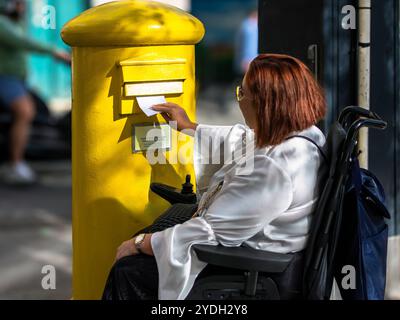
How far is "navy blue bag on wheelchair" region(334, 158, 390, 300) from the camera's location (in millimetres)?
2893

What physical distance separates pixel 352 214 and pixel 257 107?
47cm

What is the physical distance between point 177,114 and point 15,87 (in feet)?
17.8

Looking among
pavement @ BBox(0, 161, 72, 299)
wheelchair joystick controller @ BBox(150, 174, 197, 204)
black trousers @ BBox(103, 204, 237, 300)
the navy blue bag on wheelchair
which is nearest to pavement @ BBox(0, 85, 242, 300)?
pavement @ BBox(0, 161, 72, 299)

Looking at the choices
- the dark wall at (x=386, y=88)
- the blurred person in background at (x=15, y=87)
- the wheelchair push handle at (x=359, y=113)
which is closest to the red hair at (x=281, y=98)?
the wheelchair push handle at (x=359, y=113)

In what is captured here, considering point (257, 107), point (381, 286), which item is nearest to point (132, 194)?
point (257, 107)

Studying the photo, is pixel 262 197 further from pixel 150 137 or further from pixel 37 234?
pixel 37 234

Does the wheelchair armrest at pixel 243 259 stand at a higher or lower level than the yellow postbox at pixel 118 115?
lower

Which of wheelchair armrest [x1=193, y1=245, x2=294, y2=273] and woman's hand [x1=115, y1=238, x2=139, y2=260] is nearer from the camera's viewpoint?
wheelchair armrest [x1=193, y1=245, x2=294, y2=273]

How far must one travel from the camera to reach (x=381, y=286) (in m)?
3.04

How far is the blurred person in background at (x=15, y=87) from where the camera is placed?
332 inches

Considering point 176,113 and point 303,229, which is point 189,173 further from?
point 303,229

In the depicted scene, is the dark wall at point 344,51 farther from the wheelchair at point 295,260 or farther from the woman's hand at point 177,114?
the wheelchair at point 295,260

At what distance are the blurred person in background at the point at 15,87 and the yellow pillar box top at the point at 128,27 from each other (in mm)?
4906

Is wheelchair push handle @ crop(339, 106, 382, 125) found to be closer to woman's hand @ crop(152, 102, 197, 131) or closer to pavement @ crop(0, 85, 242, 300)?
woman's hand @ crop(152, 102, 197, 131)
